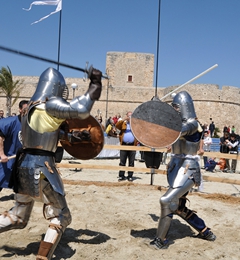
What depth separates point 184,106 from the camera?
417 cm

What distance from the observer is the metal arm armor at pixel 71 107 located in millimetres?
3027

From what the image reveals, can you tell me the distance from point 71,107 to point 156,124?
1244 millimetres

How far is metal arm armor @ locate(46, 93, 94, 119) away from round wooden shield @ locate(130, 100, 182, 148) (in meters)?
1.00

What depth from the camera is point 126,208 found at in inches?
224

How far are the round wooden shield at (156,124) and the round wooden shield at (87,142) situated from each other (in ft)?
1.58

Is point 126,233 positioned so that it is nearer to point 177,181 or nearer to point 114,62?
point 177,181

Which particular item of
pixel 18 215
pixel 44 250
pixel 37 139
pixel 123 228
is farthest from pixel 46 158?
pixel 123 228

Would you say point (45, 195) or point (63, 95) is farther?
point (63, 95)

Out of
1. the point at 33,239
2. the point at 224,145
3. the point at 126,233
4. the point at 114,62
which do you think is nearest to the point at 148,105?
the point at 126,233

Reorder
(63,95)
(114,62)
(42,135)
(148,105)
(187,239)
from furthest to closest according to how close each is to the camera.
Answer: (114,62) < (187,239) < (148,105) < (63,95) < (42,135)

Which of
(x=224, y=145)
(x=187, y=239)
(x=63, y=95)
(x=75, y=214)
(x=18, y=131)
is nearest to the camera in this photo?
(x=63, y=95)

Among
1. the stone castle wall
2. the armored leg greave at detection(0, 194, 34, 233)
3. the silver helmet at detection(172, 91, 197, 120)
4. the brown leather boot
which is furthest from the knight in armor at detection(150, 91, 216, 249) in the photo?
the stone castle wall

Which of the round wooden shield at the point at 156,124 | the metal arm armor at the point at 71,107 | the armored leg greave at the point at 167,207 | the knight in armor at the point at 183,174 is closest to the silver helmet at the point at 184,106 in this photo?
the knight in armor at the point at 183,174

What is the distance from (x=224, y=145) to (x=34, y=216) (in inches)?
350
